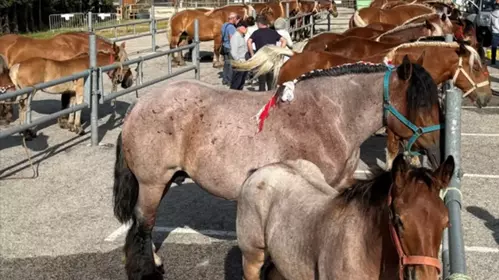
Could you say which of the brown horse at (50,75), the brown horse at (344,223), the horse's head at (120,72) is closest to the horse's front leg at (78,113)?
the brown horse at (50,75)

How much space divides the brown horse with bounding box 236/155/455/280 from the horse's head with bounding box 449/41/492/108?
4.84 m

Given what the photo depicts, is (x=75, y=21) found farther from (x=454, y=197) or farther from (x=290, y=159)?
(x=454, y=197)

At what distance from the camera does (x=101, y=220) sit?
682 centimetres

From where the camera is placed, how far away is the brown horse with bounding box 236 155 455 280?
2.55m

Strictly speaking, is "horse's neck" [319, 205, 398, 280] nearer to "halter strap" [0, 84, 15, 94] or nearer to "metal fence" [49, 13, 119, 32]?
"halter strap" [0, 84, 15, 94]

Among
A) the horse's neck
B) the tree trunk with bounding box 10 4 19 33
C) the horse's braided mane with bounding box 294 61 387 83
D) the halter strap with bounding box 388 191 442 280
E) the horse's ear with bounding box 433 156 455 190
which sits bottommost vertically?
the tree trunk with bounding box 10 4 19 33

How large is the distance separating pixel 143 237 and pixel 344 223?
8.44ft

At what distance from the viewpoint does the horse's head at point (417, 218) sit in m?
2.52

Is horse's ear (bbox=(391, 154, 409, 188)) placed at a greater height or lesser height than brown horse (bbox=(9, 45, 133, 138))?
greater

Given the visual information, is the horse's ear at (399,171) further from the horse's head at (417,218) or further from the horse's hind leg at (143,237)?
the horse's hind leg at (143,237)

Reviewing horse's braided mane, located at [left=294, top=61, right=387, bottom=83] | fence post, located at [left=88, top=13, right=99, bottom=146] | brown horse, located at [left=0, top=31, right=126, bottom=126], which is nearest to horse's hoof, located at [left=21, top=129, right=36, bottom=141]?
fence post, located at [left=88, top=13, right=99, bottom=146]

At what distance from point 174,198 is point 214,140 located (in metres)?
2.73

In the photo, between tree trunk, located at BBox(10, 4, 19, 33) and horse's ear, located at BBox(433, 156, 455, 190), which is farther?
tree trunk, located at BBox(10, 4, 19, 33)

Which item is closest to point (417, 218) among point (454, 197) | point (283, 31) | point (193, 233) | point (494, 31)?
point (454, 197)
